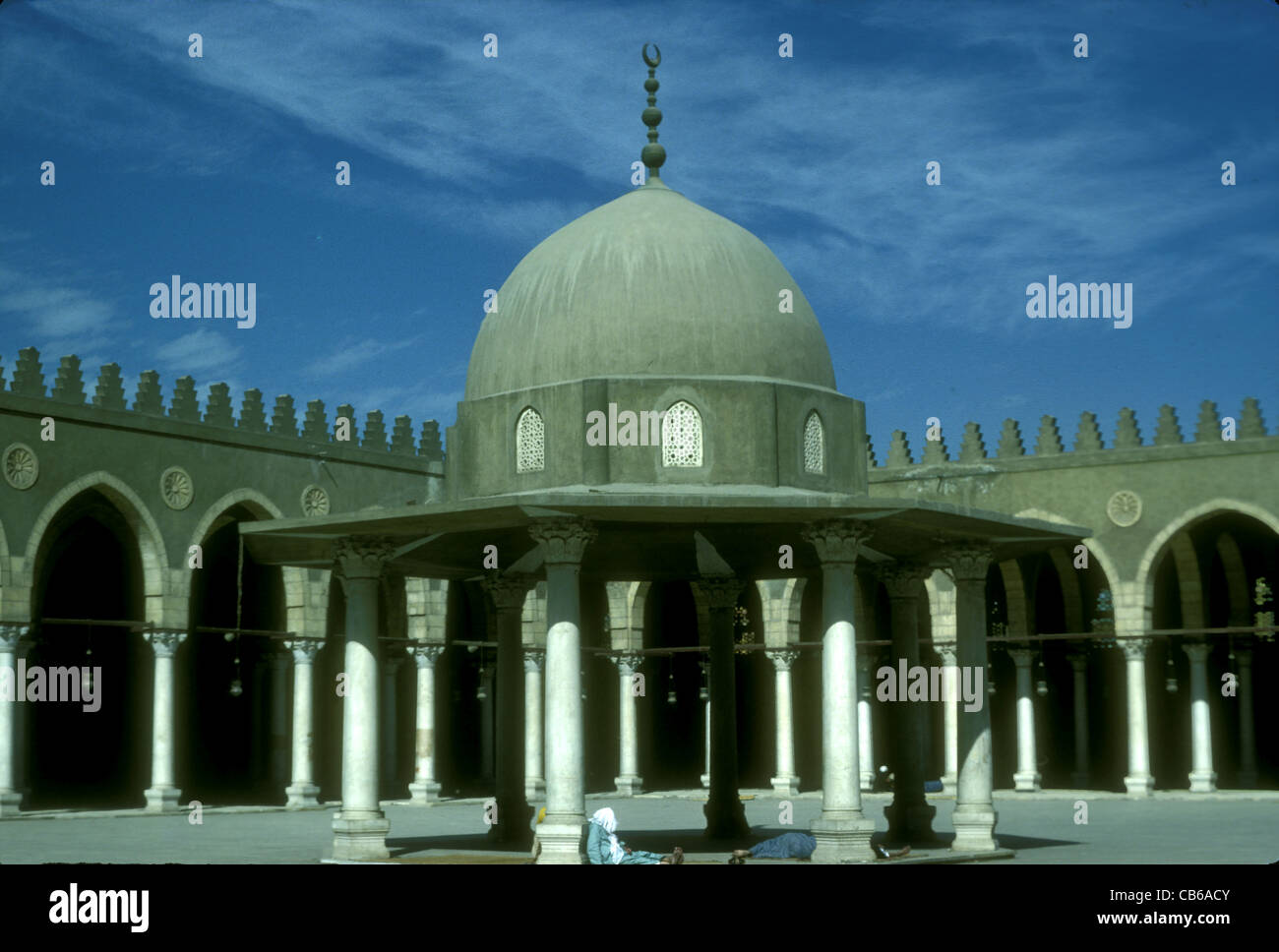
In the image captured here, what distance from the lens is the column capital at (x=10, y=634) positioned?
93.4 feet

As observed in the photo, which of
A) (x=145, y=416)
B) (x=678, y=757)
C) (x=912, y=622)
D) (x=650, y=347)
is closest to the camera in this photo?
(x=650, y=347)

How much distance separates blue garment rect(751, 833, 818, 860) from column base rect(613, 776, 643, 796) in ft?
65.1

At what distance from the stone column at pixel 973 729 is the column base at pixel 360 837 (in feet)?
20.1

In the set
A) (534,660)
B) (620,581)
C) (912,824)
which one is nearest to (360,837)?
(912,824)

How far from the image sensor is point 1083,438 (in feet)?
117

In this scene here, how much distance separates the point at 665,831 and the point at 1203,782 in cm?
1503

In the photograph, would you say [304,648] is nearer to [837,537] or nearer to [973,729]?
[973,729]

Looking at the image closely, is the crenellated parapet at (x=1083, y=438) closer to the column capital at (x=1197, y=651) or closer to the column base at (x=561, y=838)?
the column capital at (x=1197, y=651)

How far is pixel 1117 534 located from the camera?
34.9 meters

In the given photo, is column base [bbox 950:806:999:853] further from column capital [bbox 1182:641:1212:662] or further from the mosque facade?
column capital [bbox 1182:641:1212:662]

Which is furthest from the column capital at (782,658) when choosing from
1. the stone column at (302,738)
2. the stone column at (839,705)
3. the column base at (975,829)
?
the stone column at (839,705)
